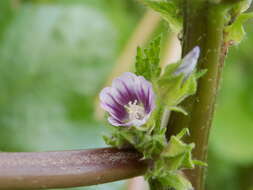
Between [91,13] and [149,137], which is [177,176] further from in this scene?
[91,13]

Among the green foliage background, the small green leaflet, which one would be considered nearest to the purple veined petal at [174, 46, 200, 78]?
the small green leaflet

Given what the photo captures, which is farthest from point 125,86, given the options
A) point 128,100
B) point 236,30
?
point 236,30

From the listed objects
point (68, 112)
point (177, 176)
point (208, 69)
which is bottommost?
point (68, 112)

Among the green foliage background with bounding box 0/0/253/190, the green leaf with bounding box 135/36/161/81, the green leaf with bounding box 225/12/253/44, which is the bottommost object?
the green foliage background with bounding box 0/0/253/190

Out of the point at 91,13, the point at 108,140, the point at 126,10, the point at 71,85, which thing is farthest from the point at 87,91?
the point at 108,140

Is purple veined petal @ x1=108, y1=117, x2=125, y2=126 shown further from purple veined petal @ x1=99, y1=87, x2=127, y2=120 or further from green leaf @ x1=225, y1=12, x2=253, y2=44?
green leaf @ x1=225, y1=12, x2=253, y2=44

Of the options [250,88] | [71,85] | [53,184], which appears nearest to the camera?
[53,184]
